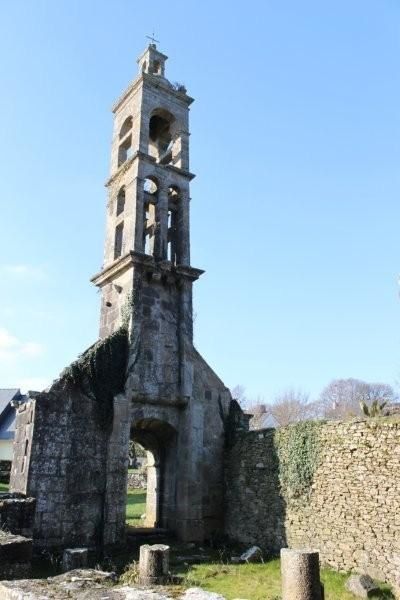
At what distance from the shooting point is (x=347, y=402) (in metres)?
59.0

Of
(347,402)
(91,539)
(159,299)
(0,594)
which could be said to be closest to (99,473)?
(91,539)

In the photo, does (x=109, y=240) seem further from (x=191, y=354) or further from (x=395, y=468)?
(x=395, y=468)

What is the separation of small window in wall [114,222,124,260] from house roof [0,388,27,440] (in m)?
24.4

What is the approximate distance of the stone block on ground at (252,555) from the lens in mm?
12414

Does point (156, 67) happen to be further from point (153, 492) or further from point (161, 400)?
point (153, 492)

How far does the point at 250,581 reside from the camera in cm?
1053

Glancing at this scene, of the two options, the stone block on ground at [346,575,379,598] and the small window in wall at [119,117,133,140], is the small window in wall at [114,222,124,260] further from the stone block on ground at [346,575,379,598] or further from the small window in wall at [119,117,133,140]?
the stone block on ground at [346,575,379,598]

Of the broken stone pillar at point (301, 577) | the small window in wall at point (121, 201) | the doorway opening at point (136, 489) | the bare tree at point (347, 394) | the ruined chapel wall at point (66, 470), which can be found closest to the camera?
the broken stone pillar at point (301, 577)

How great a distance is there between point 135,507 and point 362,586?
1334cm

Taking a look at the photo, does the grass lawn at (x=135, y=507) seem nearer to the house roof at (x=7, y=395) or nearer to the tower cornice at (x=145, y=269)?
the tower cornice at (x=145, y=269)

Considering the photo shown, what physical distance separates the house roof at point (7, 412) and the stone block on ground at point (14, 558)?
103 ft

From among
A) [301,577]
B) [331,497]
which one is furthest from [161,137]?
[301,577]

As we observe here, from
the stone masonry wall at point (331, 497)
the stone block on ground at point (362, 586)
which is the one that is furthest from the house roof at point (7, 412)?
the stone block on ground at point (362, 586)

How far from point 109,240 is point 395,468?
1136 cm
